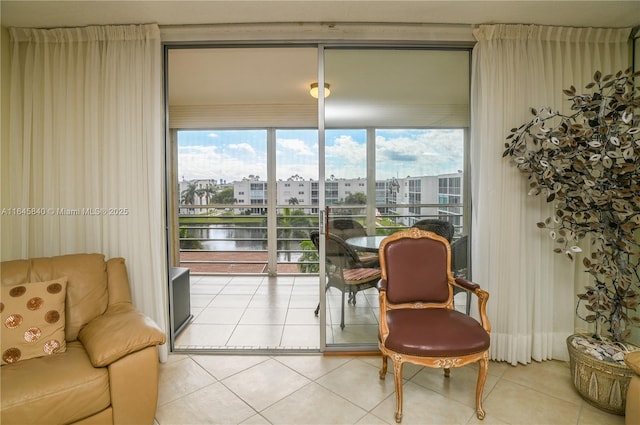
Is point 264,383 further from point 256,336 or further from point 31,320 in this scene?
point 31,320

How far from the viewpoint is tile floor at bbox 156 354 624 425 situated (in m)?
1.97

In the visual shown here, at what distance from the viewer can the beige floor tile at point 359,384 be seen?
215cm

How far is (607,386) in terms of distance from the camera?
202 centimetres

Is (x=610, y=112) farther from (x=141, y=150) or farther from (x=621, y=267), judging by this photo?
(x=141, y=150)

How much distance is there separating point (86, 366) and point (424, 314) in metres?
1.95

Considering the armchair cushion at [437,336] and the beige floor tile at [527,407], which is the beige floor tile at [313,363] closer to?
the armchair cushion at [437,336]

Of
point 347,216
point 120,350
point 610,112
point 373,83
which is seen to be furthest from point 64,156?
point 610,112

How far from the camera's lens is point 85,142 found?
253 centimetres

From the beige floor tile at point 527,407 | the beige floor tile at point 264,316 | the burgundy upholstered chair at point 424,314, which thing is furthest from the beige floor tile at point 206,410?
the beige floor tile at point 527,407

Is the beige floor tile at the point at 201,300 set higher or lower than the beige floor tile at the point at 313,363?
higher

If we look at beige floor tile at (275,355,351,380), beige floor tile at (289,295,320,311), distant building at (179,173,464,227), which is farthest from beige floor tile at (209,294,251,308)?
distant building at (179,173,464,227)

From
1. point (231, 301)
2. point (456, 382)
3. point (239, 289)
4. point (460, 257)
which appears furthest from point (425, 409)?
point (239, 289)

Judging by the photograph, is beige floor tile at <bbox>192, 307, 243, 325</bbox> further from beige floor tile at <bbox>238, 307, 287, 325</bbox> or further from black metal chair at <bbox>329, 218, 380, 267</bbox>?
black metal chair at <bbox>329, 218, 380, 267</bbox>

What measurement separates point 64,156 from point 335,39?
2.27 metres
